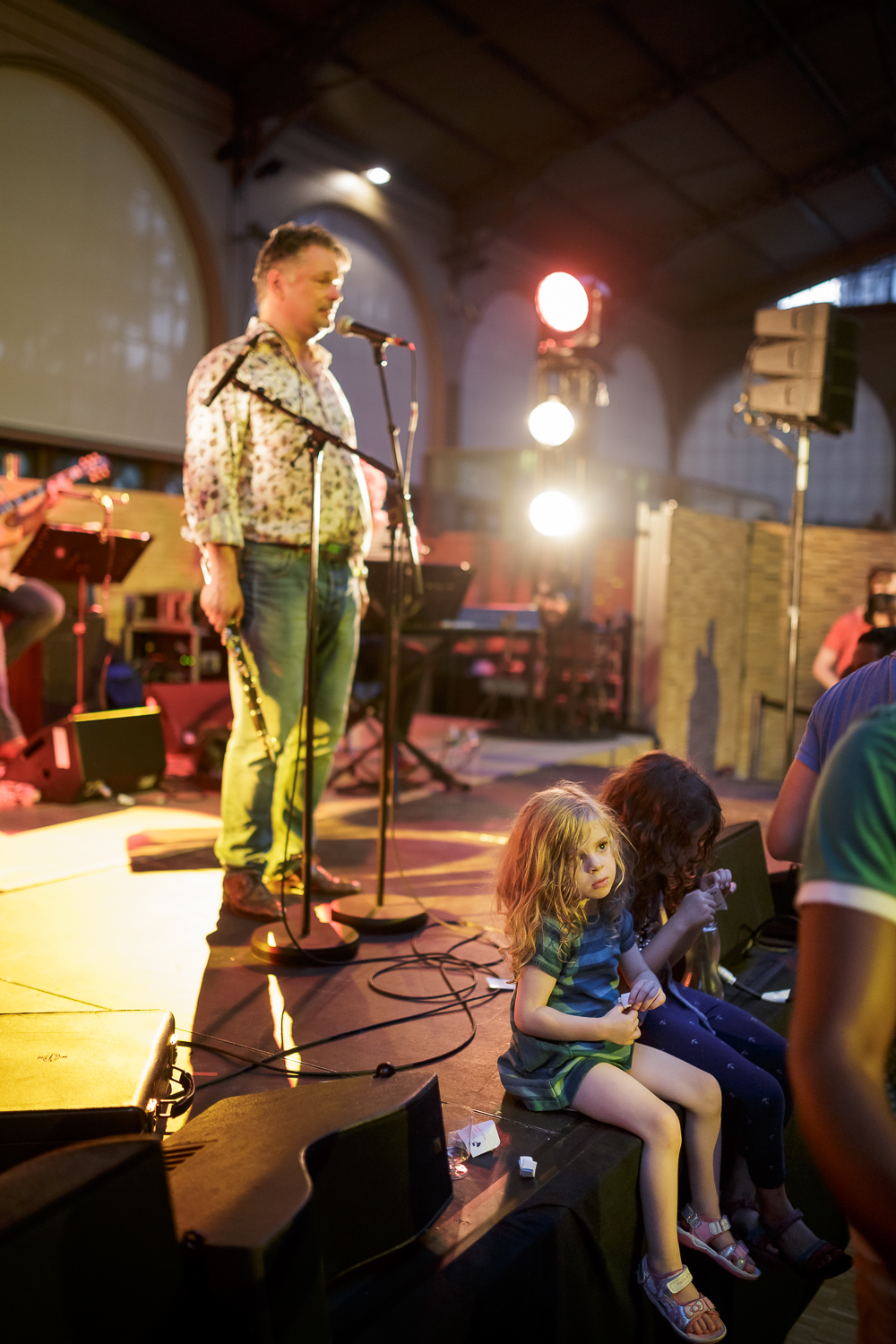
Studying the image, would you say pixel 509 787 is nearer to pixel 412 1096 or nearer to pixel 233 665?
pixel 233 665

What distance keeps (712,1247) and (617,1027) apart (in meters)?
0.40

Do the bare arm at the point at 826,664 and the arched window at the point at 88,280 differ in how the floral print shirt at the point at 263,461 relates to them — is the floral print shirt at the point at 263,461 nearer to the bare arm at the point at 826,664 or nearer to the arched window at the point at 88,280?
the bare arm at the point at 826,664

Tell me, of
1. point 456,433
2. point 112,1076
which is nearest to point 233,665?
point 112,1076

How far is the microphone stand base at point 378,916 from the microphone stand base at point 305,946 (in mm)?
99

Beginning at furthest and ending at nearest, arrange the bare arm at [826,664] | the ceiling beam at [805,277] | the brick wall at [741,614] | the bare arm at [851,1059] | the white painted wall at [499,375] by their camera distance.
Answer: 1. the ceiling beam at [805,277]
2. the white painted wall at [499,375]
3. the brick wall at [741,614]
4. the bare arm at [826,664]
5. the bare arm at [851,1059]

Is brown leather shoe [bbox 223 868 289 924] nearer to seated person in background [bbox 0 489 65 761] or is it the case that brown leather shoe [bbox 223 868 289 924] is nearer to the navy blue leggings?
the navy blue leggings

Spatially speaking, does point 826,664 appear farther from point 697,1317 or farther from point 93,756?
point 697,1317

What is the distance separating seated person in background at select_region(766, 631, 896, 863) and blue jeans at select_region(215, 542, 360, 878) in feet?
4.85

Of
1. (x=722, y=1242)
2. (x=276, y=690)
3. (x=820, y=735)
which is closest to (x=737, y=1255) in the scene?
(x=722, y=1242)

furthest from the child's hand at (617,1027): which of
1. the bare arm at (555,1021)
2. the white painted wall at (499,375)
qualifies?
the white painted wall at (499,375)

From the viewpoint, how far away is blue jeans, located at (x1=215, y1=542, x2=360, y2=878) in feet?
9.21

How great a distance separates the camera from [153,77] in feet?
26.3

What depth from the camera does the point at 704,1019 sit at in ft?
6.68

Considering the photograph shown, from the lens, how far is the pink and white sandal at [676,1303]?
61.6 inches
